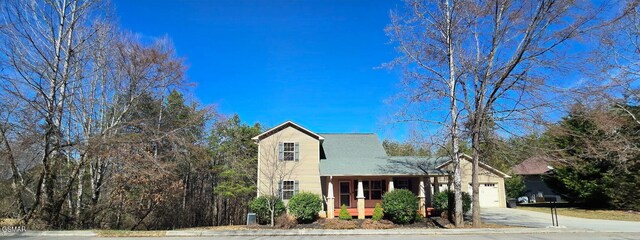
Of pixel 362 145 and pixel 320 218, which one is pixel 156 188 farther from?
pixel 362 145

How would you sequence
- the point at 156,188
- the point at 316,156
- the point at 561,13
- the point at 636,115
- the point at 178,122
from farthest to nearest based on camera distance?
Result: the point at 636,115 → the point at 316,156 → the point at 178,122 → the point at 156,188 → the point at 561,13

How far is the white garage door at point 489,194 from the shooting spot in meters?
27.0

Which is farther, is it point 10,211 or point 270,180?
point 270,180

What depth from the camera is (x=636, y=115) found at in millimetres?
22406

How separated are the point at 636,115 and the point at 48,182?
3075 cm

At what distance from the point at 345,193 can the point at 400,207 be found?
5071 millimetres

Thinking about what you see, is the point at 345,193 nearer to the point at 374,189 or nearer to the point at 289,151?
the point at 374,189

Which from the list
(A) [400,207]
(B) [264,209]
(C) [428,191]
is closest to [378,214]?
(A) [400,207]

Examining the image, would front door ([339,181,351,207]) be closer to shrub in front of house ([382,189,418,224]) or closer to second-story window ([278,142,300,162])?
second-story window ([278,142,300,162])

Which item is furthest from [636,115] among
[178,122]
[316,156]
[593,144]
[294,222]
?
[178,122]

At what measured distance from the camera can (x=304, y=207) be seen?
18000 millimetres

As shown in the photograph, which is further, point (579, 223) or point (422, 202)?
point (422, 202)

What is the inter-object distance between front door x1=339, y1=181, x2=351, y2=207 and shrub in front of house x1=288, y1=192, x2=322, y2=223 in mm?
3331

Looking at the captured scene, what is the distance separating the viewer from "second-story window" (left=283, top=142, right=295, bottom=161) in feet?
68.7
